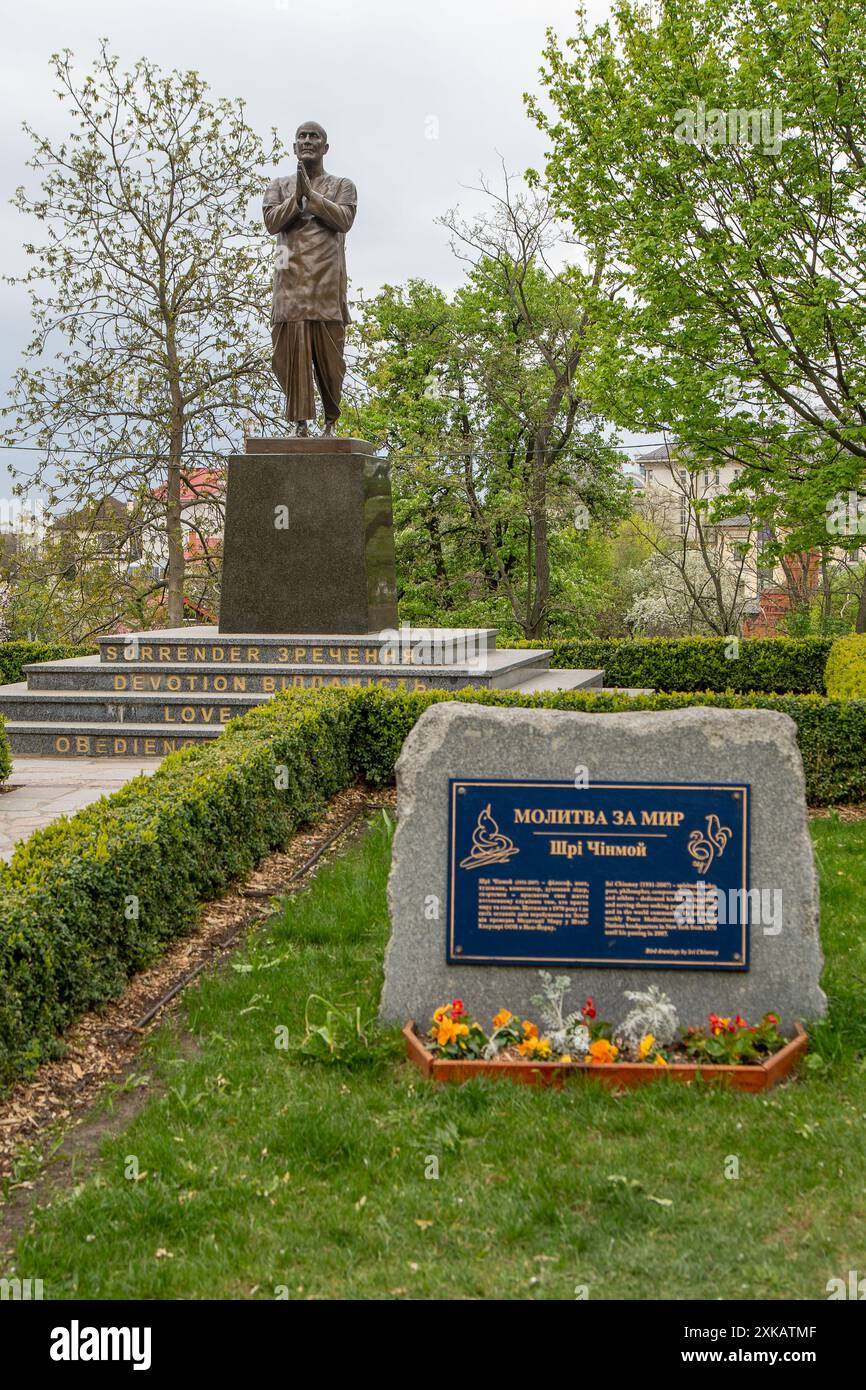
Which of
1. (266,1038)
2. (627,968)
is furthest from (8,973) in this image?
(627,968)

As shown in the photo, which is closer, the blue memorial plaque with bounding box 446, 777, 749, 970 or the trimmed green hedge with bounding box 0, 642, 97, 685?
the blue memorial plaque with bounding box 446, 777, 749, 970

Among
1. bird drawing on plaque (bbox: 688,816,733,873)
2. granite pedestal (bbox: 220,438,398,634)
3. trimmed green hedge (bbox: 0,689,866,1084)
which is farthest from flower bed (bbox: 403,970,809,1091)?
granite pedestal (bbox: 220,438,398,634)

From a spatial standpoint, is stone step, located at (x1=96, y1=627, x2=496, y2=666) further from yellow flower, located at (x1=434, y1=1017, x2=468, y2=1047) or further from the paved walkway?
yellow flower, located at (x1=434, y1=1017, x2=468, y2=1047)

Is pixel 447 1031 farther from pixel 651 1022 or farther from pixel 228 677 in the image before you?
pixel 228 677

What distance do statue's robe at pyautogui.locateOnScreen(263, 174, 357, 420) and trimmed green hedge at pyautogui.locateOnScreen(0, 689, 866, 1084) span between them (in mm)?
4597

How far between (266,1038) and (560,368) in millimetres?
22453

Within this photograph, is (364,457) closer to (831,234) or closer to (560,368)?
(831,234)

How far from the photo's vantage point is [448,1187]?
3705 mm

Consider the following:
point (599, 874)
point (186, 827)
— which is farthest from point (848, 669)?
point (599, 874)

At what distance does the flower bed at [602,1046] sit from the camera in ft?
14.4

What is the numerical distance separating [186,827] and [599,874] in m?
2.57

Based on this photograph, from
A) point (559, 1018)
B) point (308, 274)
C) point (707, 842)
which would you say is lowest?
point (559, 1018)

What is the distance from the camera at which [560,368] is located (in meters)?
25.5

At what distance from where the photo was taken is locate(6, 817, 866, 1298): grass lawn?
3.26m
